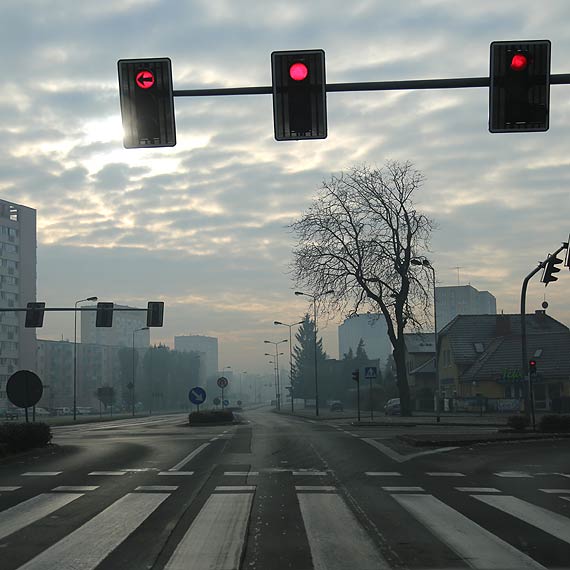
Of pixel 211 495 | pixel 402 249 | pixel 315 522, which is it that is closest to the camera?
pixel 315 522

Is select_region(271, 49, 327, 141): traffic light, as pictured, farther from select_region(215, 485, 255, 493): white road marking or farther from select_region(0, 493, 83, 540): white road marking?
select_region(0, 493, 83, 540): white road marking

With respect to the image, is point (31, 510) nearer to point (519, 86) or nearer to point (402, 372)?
point (519, 86)

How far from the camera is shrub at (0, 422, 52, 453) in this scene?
18653 mm

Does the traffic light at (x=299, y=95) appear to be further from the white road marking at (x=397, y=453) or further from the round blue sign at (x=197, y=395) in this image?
the round blue sign at (x=197, y=395)

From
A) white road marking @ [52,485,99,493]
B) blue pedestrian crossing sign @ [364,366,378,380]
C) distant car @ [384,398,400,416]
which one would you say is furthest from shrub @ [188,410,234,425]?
white road marking @ [52,485,99,493]

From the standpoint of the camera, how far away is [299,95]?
34.5ft

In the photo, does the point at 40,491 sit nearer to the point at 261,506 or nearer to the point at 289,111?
the point at 261,506

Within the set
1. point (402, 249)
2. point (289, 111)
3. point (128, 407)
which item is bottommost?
point (128, 407)

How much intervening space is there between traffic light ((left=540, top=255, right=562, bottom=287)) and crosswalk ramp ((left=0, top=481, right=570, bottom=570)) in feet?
60.8

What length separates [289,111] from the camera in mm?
10570

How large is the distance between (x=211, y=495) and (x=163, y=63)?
6.07 metres

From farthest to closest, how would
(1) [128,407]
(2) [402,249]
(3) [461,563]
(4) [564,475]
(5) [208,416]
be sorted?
(1) [128,407], (2) [402,249], (5) [208,416], (4) [564,475], (3) [461,563]

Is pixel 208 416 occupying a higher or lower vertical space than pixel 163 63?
lower

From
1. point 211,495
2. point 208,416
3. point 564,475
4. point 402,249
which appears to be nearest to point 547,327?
point 402,249
